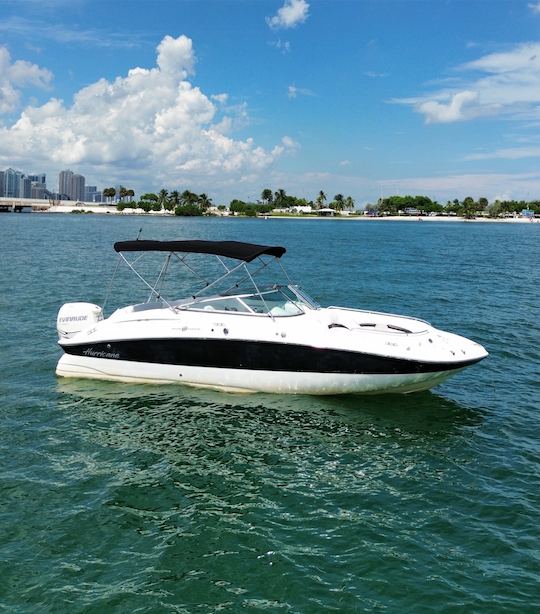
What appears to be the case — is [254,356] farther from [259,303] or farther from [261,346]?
[259,303]

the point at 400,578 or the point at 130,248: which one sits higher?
the point at 130,248

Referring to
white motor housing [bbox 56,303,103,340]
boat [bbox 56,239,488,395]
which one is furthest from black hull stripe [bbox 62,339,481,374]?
white motor housing [bbox 56,303,103,340]

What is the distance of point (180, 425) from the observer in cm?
1134

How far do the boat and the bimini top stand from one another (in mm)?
27

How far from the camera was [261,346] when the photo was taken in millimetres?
12398

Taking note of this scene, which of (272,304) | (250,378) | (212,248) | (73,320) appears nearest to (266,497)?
(250,378)

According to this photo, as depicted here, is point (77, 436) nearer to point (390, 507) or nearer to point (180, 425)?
point (180, 425)

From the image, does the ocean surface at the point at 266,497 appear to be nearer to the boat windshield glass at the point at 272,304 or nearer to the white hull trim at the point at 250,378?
the white hull trim at the point at 250,378

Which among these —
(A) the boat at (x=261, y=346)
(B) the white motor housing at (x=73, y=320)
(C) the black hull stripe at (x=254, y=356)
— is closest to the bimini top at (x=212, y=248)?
(A) the boat at (x=261, y=346)

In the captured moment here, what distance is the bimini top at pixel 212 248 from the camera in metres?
13.1

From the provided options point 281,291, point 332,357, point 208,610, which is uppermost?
point 281,291

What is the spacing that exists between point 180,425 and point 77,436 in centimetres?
201

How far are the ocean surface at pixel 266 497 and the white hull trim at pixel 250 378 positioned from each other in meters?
0.28

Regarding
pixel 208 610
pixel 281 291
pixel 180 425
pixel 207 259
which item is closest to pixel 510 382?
pixel 281 291
